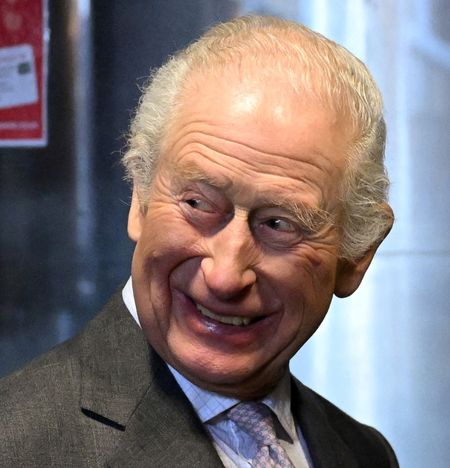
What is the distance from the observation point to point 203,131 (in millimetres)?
1514

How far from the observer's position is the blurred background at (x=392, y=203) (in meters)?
2.71

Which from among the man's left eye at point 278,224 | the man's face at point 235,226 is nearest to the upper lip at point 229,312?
the man's face at point 235,226

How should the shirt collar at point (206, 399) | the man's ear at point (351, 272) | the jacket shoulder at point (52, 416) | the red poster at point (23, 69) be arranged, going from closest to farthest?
the jacket shoulder at point (52, 416)
the shirt collar at point (206, 399)
the man's ear at point (351, 272)
the red poster at point (23, 69)

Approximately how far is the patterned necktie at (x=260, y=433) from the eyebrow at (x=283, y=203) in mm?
293

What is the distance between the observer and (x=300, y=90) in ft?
4.99

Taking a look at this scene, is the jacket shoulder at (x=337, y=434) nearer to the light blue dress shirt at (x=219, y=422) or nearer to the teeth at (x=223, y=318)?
the light blue dress shirt at (x=219, y=422)

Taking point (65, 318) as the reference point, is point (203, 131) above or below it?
above

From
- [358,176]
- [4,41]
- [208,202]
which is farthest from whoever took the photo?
[4,41]

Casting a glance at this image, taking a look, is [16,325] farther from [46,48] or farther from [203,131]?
[203,131]

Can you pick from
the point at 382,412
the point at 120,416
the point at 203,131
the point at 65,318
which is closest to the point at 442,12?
the point at 382,412

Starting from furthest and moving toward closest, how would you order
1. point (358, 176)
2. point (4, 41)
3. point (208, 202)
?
point (4, 41) → point (358, 176) → point (208, 202)

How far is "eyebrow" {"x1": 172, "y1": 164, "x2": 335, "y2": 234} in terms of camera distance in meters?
1.49

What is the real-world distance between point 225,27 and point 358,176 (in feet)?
0.99

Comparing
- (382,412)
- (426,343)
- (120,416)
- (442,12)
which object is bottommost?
(382,412)
